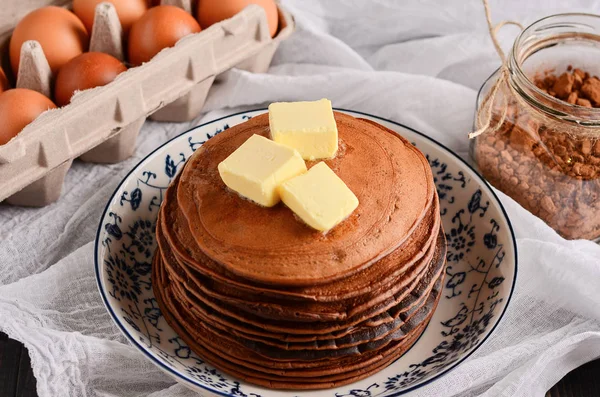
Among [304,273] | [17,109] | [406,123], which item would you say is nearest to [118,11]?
[17,109]

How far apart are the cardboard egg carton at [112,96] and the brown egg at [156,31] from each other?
56 mm

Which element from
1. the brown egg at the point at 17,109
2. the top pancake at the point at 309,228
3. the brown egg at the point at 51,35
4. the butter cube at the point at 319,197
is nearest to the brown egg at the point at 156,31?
the brown egg at the point at 51,35

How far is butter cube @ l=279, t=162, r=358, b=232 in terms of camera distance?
1314 millimetres

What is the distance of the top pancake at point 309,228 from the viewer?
51.1 inches

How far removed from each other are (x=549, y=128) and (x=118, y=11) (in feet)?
4.07

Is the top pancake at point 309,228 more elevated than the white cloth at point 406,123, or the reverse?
the top pancake at point 309,228

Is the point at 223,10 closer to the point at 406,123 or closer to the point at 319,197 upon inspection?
the point at 406,123

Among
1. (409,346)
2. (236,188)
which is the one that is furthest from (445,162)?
(236,188)

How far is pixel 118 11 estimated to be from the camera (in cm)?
209

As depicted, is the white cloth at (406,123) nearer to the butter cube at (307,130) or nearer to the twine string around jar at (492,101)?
the twine string around jar at (492,101)

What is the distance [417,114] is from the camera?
2109mm

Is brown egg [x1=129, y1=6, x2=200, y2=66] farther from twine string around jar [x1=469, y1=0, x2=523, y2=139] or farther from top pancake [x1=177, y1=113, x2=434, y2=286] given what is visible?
twine string around jar [x1=469, y1=0, x2=523, y2=139]

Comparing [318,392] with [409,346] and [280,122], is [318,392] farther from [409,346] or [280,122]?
[280,122]

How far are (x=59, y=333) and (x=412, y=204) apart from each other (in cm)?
80
